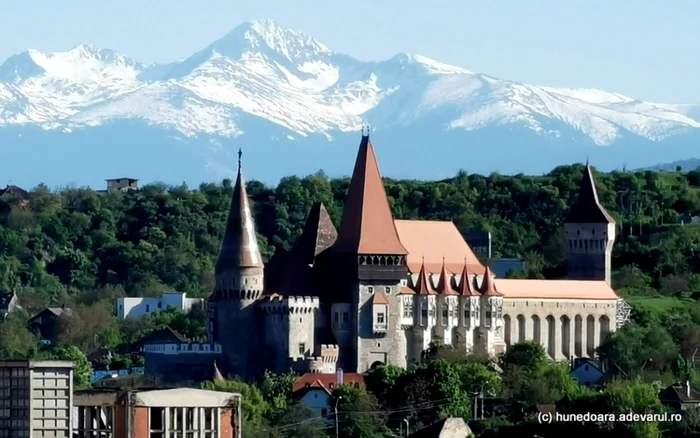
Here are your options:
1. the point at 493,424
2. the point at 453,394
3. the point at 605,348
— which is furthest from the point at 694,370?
the point at 493,424


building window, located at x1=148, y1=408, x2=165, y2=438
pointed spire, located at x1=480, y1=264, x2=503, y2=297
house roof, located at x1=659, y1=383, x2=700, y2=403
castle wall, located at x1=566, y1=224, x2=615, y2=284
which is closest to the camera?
building window, located at x1=148, y1=408, x2=165, y2=438

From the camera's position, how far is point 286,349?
108 meters

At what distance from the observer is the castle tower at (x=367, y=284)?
10950 cm

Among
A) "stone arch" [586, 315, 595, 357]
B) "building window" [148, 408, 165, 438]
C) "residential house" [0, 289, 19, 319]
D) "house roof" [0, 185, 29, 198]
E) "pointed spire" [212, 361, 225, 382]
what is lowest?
"pointed spire" [212, 361, 225, 382]

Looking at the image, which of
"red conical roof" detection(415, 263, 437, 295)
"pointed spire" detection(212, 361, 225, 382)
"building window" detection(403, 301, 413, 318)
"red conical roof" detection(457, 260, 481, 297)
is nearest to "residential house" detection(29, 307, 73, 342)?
"red conical roof" detection(415, 263, 437, 295)

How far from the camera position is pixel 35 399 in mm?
56688

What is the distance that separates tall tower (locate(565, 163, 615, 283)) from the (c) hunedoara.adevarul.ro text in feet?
134

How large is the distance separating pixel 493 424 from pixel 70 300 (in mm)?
62415

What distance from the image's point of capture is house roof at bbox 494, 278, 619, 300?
120188 mm

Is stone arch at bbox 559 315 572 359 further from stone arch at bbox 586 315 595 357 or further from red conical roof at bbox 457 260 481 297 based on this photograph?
red conical roof at bbox 457 260 481 297

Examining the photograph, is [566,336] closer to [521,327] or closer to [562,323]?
[562,323]

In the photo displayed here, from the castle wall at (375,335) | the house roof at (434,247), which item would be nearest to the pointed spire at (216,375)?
the castle wall at (375,335)

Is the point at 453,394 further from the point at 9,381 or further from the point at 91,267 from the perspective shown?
the point at 91,267

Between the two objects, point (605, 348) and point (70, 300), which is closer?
point (605, 348)
